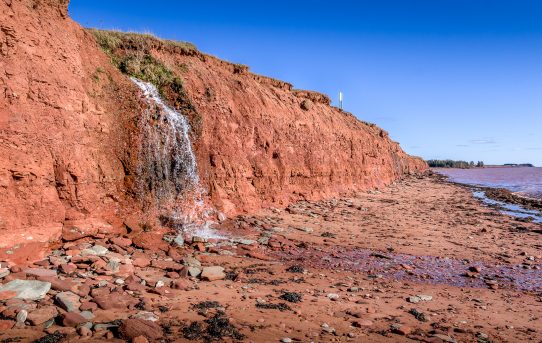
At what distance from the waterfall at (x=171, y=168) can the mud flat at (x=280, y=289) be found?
2.93ft

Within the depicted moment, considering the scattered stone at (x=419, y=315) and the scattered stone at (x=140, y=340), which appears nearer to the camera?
the scattered stone at (x=140, y=340)

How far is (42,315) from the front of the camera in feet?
17.3

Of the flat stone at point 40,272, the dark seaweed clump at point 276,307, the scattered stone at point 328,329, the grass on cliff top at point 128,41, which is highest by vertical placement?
the grass on cliff top at point 128,41

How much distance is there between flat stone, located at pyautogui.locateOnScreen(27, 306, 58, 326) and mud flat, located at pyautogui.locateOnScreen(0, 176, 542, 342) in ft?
0.05

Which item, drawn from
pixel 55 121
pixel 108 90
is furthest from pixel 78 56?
pixel 55 121

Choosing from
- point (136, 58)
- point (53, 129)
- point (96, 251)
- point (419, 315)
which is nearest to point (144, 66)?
point (136, 58)

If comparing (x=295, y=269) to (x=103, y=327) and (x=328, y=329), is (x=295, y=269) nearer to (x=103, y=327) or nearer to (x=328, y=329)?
(x=328, y=329)

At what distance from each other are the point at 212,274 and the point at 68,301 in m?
2.70

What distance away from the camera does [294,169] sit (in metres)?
18.8

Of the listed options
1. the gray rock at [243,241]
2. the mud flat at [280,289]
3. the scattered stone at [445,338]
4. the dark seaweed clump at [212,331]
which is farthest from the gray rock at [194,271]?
the scattered stone at [445,338]

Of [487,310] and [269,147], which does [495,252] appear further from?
[269,147]

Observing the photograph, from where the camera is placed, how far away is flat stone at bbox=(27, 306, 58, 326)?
511 cm

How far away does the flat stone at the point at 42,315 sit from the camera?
5.11 meters

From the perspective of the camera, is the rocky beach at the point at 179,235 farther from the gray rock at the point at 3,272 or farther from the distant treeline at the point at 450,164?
the distant treeline at the point at 450,164
